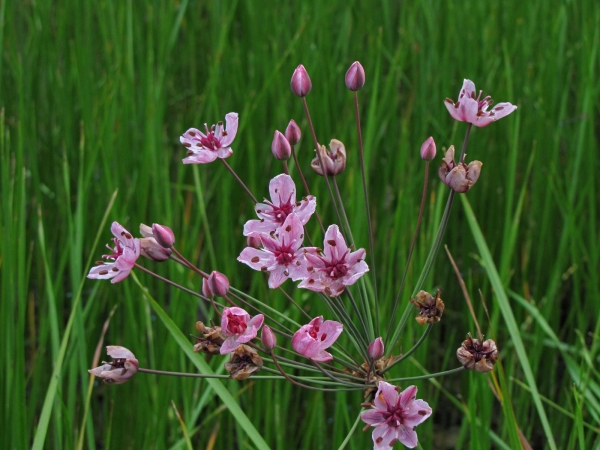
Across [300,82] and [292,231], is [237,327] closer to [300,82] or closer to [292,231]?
[292,231]

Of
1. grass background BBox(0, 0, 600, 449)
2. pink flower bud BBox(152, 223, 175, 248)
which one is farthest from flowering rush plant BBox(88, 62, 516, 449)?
grass background BBox(0, 0, 600, 449)

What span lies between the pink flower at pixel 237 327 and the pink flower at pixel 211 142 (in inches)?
11.7

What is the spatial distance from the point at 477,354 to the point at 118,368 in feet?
1.59

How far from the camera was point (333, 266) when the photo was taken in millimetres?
962

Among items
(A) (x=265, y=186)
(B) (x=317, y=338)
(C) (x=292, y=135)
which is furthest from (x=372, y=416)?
(A) (x=265, y=186)

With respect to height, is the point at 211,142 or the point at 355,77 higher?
the point at 355,77

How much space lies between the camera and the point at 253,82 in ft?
9.07

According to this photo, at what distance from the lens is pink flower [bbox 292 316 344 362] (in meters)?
0.92

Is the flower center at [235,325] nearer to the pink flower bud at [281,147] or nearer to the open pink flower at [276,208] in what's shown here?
the open pink flower at [276,208]

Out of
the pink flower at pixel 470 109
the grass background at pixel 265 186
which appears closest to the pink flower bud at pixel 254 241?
the pink flower at pixel 470 109

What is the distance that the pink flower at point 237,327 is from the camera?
0.91 metres

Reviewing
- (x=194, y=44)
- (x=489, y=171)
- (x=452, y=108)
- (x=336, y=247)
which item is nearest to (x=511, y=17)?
(x=489, y=171)

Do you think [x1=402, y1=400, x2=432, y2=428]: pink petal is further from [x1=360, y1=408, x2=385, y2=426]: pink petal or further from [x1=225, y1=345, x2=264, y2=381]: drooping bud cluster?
[x1=225, y1=345, x2=264, y2=381]: drooping bud cluster

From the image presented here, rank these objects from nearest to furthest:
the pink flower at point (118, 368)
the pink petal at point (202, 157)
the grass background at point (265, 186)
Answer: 1. the pink flower at point (118, 368)
2. the pink petal at point (202, 157)
3. the grass background at point (265, 186)
